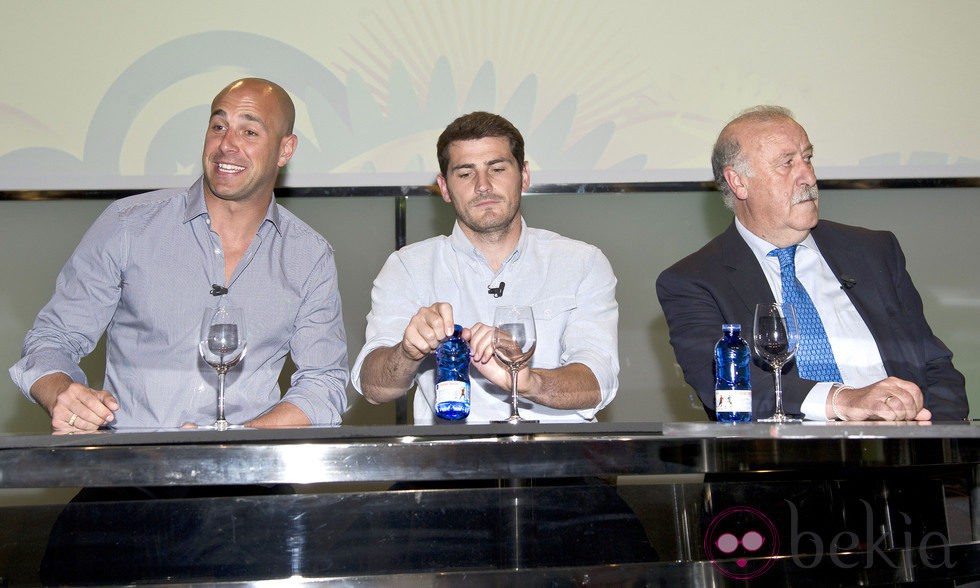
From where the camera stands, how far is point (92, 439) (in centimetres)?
138

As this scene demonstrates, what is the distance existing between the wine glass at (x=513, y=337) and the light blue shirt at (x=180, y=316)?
653 millimetres

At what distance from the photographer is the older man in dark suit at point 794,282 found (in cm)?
242

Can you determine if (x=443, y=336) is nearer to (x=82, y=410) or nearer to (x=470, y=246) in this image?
(x=82, y=410)

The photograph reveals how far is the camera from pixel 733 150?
8.83 feet

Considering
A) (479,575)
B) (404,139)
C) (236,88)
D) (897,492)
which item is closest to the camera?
(479,575)

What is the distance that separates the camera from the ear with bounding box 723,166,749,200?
2.67 metres

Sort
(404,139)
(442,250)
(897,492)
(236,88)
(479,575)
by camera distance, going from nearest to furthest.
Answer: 1. (479,575)
2. (897,492)
3. (236,88)
4. (442,250)
5. (404,139)

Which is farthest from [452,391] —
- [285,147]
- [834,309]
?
[834,309]

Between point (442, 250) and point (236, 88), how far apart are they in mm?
715

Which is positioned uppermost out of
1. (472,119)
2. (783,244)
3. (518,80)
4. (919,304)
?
(518,80)

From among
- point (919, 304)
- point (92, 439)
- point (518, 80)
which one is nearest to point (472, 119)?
point (518, 80)

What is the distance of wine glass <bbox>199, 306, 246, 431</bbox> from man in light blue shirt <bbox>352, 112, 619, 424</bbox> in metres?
0.57

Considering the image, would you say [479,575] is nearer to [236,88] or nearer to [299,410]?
[299,410]

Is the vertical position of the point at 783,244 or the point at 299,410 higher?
the point at 783,244
